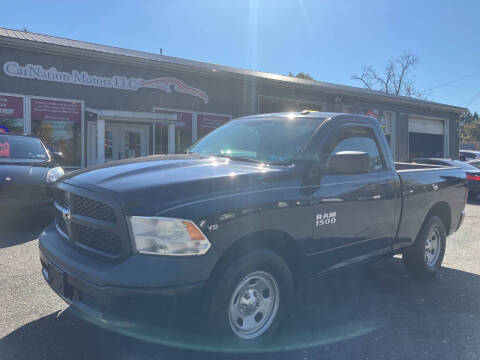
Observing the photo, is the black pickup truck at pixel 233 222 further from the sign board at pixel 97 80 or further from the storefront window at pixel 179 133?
the storefront window at pixel 179 133

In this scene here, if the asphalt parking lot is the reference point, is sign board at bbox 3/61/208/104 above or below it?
above

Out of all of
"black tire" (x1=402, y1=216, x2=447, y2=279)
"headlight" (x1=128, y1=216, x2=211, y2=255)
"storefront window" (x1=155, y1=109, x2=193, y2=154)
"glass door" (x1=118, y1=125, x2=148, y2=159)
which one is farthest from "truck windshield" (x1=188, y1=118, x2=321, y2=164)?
"glass door" (x1=118, y1=125, x2=148, y2=159)

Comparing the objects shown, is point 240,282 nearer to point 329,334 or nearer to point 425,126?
point 329,334

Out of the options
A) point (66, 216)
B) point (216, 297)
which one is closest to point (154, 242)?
point (216, 297)

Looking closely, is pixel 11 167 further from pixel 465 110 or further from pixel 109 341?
pixel 465 110

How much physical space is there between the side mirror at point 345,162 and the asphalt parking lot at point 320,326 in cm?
136

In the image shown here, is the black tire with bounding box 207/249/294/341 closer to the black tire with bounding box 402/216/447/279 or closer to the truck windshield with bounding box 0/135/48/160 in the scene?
the black tire with bounding box 402/216/447/279

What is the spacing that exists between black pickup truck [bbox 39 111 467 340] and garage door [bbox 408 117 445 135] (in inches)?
872

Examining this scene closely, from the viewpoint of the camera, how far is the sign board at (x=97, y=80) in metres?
12.1

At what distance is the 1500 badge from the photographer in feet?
10.8

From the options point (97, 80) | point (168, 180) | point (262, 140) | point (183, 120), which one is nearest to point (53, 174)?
point (262, 140)

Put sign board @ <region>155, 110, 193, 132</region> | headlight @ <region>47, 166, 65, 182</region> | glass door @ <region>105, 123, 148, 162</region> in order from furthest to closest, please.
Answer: sign board @ <region>155, 110, 193, 132</region>, glass door @ <region>105, 123, 148, 162</region>, headlight @ <region>47, 166, 65, 182</region>

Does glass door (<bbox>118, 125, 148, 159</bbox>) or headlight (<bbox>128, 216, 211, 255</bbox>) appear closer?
headlight (<bbox>128, 216, 211, 255</bbox>)

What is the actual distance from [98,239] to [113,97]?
1177 cm
